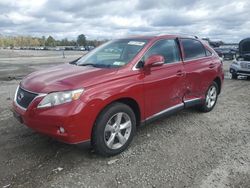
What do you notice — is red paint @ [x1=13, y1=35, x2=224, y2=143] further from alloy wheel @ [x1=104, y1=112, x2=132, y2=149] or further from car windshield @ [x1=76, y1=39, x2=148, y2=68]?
alloy wheel @ [x1=104, y1=112, x2=132, y2=149]

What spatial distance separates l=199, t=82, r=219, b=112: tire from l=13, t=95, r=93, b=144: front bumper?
3.35m

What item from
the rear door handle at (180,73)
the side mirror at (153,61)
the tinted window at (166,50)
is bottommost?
the rear door handle at (180,73)

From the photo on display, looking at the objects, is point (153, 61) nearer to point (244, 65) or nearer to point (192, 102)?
point (192, 102)

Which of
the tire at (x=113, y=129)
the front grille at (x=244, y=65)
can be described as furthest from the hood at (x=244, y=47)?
the tire at (x=113, y=129)

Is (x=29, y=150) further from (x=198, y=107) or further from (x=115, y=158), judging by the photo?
(x=198, y=107)

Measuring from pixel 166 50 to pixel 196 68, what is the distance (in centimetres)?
90

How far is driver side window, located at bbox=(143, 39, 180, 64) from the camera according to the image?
4767 mm

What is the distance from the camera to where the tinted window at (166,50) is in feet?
15.7

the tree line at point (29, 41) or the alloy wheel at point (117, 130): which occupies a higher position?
the tree line at point (29, 41)

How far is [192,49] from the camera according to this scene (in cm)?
581

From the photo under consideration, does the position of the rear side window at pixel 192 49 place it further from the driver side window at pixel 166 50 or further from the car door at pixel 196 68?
the driver side window at pixel 166 50

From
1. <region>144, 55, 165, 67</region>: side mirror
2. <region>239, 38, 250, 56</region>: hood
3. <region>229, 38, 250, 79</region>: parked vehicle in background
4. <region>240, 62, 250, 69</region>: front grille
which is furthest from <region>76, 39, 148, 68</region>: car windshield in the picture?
<region>239, 38, 250, 56</region>: hood

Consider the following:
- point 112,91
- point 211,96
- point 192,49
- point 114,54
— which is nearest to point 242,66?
point 211,96

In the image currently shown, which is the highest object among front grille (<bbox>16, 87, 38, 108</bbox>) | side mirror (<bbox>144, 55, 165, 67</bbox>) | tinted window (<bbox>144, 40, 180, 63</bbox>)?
tinted window (<bbox>144, 40, 180, 63</bbox>)
